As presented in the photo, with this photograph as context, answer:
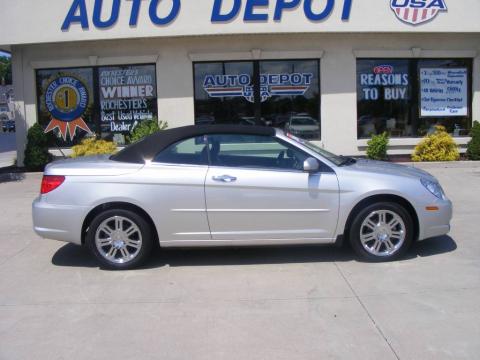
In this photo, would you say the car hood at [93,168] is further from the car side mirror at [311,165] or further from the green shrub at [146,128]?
the green shrub at [146,128]

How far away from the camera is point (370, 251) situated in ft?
19.8

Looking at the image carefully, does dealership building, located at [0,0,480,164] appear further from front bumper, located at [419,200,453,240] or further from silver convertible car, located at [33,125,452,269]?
front bumper, located at [419,200,453,240]

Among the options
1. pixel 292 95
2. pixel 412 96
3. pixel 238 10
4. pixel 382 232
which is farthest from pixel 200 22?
pixel 382 232

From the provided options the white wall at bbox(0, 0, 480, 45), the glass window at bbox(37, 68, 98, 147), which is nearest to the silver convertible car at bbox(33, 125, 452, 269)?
the white wall at bbox(0, 0, 480, 45)

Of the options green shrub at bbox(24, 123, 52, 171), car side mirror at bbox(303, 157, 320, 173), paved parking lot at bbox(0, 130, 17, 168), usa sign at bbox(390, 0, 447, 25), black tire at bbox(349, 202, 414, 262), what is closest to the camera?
car side mirror at bbox(303, 157, 320, 173)

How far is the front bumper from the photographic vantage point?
6023 millimetres

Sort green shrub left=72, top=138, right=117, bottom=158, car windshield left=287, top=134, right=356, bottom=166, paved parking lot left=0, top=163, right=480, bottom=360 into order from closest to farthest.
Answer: paved parking lot left=0, top=163, right=480, bottom=360 → car windshield left=287, top=134, right=356, bottom=166 → green shrub left=72, top=138, right=117, bottom=158

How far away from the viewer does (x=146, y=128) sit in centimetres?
1322

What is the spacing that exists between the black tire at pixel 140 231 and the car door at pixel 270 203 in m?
0.70

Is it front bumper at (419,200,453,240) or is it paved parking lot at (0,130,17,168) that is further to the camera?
paved parking lot at (0,130,17,168)

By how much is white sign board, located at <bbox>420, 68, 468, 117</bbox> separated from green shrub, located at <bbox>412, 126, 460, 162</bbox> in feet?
2.93

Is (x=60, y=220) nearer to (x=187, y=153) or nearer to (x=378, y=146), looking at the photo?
(x=187, y=153)

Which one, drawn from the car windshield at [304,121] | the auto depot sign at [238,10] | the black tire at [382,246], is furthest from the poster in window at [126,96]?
the black tire at [382,246]

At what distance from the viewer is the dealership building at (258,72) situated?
13000 mm
